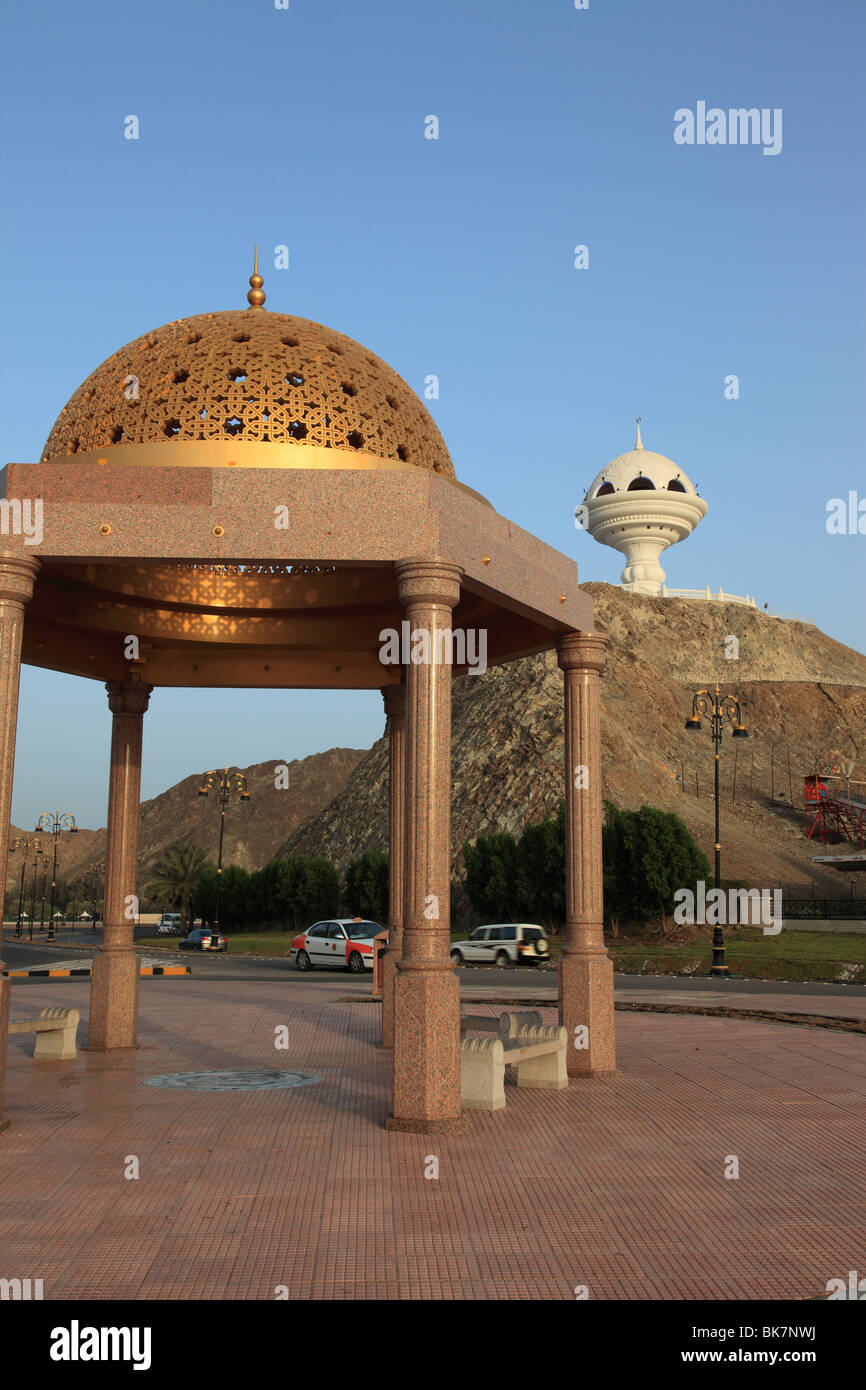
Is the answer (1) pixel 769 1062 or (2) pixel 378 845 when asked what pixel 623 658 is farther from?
(1) pixel 769 1062

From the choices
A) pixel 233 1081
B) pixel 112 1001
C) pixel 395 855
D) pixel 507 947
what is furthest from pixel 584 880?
pixel 507 947

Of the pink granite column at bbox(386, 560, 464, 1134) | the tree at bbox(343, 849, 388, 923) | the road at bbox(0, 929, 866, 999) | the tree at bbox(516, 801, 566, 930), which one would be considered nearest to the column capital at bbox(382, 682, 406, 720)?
the pink granite column at bbox(386, 560, 464, 1134)

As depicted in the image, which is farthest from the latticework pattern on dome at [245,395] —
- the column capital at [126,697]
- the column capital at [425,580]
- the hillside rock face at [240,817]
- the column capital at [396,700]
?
the hillside rock face at [240,817]

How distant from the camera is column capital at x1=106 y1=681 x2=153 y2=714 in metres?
14.9

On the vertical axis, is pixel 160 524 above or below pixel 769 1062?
above

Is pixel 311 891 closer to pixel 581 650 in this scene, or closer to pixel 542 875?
pixel 542 875

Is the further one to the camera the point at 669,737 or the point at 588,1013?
the point at 669,737

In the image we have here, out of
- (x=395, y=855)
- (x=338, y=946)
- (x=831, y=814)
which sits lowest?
(x=338, y=946)

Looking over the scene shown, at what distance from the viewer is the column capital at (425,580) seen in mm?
10195

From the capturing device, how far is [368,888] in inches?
2425

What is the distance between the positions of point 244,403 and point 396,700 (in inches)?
208

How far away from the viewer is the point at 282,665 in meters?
16.0
